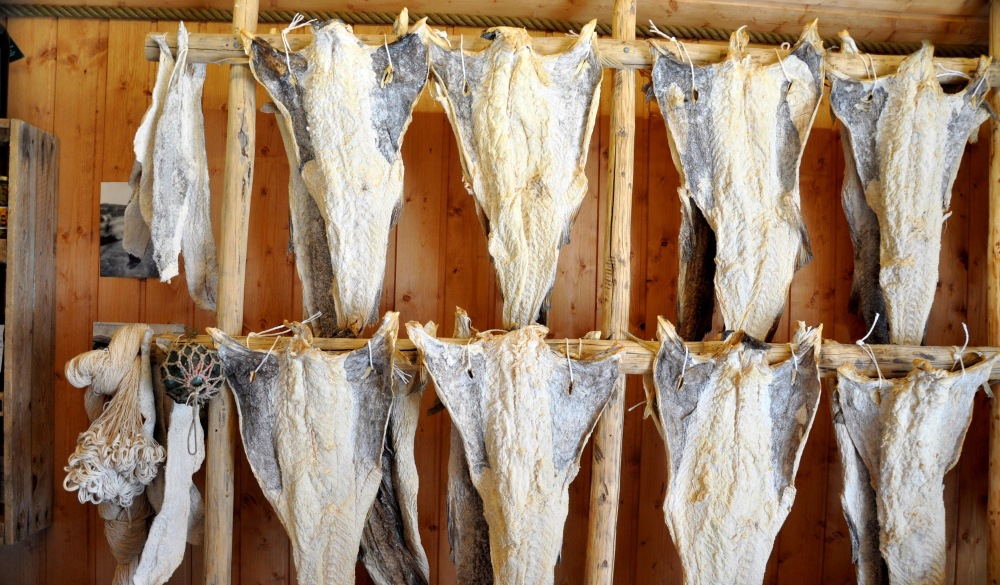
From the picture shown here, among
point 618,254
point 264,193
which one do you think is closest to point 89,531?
point 264,193

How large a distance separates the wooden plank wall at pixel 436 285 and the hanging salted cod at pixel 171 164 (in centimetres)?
31

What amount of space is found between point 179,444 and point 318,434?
338 millimetres

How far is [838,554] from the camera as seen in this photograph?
7.00 feet

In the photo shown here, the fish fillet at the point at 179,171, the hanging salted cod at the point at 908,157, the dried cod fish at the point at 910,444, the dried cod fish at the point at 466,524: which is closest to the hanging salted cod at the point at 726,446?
the dried cod fish at the point at 910,444

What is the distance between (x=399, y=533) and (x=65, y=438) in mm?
1084

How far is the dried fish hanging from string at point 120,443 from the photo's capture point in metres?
1.54

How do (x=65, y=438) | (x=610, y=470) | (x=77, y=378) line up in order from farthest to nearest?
(x=65, y=438)
(x=610, y=470)
(x=77, y=378)

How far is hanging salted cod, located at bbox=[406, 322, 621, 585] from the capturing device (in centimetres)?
162

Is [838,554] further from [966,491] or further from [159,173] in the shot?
[159,173]

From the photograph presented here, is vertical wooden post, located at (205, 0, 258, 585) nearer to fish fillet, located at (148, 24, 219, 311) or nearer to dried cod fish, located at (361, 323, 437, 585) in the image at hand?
fish fillet, located at (148, 24, 219, 311)

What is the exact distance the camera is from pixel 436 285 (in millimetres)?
2070

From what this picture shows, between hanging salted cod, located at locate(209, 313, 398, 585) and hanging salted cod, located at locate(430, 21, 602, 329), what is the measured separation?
0.35 metres

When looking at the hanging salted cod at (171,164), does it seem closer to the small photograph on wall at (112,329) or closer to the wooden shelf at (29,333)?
the small photograph on wall at (112,329)

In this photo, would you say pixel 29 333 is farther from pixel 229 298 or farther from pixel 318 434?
pixel 318 434
